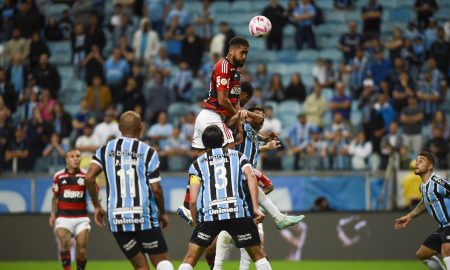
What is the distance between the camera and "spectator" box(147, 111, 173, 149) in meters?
19.8

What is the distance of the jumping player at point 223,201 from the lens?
32.3 feet

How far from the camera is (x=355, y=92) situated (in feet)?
70.7

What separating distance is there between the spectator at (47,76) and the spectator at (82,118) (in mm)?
1226

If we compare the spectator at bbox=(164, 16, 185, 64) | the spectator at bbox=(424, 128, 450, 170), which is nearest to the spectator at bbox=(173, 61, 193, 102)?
the spectator at bbox=(164, 16, 185, 64)

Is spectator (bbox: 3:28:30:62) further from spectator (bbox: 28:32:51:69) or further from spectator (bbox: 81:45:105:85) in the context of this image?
spectator (bbox: 81:45:105:85)

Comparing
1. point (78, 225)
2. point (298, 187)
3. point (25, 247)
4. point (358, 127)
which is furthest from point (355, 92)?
point (78, 225)

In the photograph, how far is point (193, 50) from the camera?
22516 mm

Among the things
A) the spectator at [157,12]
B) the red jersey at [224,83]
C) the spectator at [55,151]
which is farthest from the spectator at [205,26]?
the red jersey at [224,83]

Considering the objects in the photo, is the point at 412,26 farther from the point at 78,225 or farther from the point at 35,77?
the point at 78,225

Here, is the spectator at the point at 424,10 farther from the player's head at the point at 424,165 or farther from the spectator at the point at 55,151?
the player's head at the point at 424,165

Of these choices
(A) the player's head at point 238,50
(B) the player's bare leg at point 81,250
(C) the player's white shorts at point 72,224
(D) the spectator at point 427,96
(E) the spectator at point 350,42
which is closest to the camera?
(A) the player's head at point 238,50

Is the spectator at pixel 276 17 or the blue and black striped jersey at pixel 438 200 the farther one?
the spectator at pixel 276 17

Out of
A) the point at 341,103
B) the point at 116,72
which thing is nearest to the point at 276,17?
the point at 341,103

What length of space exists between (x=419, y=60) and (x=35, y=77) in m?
8.45
